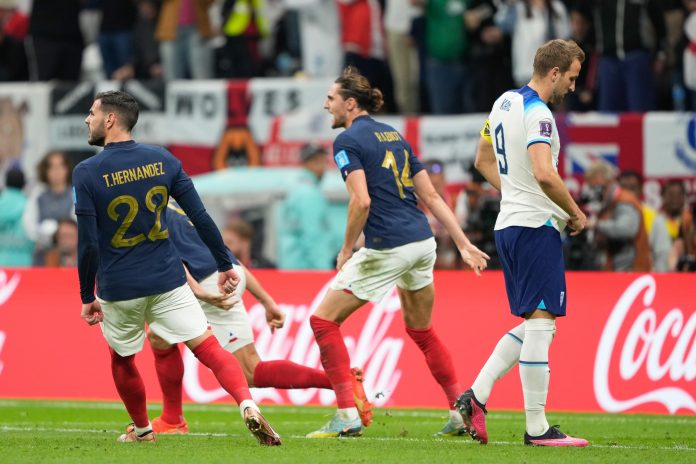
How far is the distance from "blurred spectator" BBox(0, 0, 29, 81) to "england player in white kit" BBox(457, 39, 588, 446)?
514 inches

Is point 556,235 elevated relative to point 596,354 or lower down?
elevated

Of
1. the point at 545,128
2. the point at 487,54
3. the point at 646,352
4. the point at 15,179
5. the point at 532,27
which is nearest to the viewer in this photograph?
the point at 545,128

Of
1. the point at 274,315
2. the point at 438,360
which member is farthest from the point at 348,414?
the point at 274,315

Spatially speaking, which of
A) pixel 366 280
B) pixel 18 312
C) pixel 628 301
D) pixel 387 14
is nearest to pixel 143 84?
pixel 387 14

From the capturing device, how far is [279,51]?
65.5ft

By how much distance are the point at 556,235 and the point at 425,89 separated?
10.1 meters

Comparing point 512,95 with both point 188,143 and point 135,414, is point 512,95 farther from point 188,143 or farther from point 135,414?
point 188,143

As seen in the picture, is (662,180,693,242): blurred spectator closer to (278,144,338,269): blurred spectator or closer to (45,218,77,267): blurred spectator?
(278,144,338,269): blurred spectator

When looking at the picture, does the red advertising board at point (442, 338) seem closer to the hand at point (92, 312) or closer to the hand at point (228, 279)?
the hand at point (228, 279)

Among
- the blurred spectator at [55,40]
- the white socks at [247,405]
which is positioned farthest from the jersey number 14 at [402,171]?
the blurred spectator at [55,40]

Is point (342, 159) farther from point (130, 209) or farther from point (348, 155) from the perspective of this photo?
point (130, 209)

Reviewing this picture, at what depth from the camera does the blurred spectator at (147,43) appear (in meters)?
19.7

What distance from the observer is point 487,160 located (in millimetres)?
9305

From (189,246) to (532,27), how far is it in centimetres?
793
